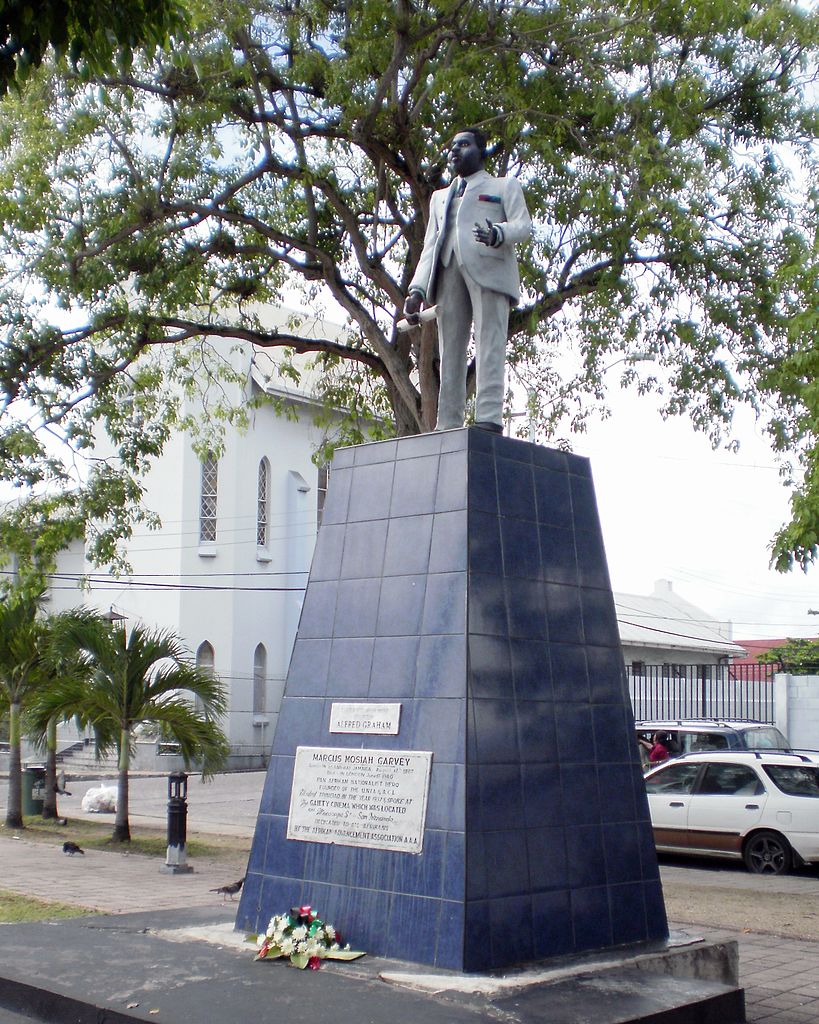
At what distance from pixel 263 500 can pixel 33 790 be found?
17.0 m

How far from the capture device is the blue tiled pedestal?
6.40 metres

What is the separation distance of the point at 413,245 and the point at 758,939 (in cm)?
1032

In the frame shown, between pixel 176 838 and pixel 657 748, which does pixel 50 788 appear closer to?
pixel 176 838

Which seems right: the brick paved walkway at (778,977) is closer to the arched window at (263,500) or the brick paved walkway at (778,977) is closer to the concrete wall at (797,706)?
the concrete wall at (797,706)

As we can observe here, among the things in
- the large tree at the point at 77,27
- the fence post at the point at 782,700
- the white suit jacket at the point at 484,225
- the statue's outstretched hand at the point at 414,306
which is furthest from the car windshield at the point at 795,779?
the large tree at the point at 77,27

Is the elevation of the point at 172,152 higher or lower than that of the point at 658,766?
higher

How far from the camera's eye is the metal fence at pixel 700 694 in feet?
70.4

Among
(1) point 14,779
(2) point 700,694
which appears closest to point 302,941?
(1) point 14,779

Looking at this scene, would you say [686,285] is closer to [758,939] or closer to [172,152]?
[172,152]

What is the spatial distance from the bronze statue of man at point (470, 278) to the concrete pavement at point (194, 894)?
3.70 m

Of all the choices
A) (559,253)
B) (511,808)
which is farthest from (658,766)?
(511,808)

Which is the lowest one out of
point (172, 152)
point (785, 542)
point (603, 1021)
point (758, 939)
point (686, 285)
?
point (758, 939)

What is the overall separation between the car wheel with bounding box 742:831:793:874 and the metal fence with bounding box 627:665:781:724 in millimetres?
7178

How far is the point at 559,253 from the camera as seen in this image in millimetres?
16219
